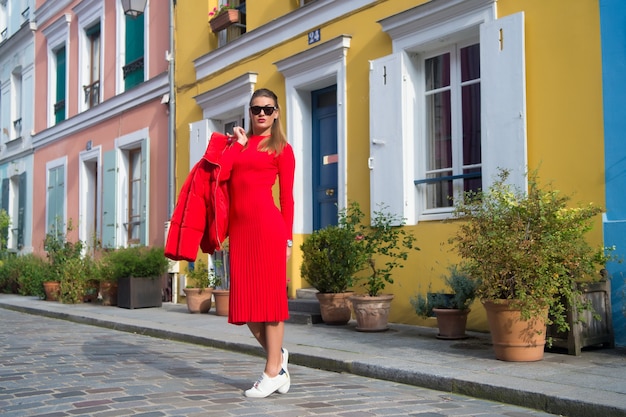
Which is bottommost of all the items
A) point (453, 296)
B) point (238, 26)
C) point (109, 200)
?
point (453, 296)

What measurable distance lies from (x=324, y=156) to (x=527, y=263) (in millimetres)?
5096

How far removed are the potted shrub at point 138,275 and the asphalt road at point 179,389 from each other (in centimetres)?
457

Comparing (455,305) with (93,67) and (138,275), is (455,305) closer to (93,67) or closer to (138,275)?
(138,275)

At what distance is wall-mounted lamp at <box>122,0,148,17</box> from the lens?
572 inches

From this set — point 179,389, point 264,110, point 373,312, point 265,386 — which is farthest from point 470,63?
point 179,389

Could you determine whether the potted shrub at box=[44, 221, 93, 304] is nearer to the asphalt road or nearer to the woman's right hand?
the asphalt road

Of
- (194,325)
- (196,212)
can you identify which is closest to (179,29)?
(194,325)

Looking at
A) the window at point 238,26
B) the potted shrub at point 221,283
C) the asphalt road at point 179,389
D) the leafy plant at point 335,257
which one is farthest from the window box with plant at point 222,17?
the asphalt road at point 179,389

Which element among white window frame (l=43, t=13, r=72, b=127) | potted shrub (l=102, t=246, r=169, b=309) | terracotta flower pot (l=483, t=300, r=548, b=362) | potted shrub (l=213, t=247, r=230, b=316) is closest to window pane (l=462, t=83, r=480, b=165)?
terracotta flower pot (l=483, t=300, r=548, b=362)

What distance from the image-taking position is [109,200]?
1569 centimetres

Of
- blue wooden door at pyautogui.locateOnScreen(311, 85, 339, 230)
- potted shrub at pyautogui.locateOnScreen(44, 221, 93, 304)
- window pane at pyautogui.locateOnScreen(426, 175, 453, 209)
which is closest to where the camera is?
window pane at pyautogui.locateOnScreen(426, 175, 453, 209)

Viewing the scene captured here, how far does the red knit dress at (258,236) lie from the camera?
4895mm

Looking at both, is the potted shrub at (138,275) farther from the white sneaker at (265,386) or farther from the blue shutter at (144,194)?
the white sneaker at (265,386)

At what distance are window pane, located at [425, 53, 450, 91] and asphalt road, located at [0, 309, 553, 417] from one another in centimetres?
389
